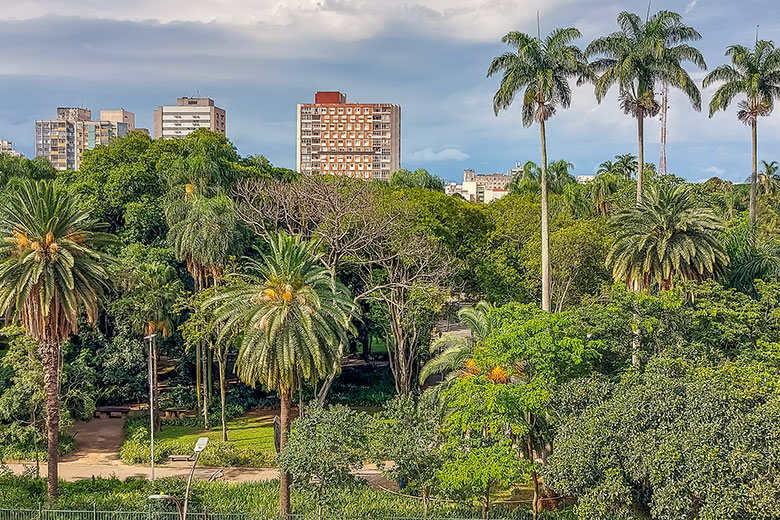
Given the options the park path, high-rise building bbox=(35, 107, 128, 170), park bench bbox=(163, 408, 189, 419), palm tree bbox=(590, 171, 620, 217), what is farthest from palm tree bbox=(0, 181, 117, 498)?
high-rise building bbox=(35, 107, 128, 170)

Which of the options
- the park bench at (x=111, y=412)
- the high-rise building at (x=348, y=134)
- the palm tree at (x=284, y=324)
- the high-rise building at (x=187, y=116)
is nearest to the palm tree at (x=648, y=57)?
the palm tree at (x=284, y=324)

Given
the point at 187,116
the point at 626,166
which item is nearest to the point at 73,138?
the point at 187,116

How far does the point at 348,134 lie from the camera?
154 meters

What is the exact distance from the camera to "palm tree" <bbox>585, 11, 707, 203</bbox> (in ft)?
117

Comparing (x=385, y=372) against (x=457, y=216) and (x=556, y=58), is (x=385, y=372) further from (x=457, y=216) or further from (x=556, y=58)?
(x=556, y=58)

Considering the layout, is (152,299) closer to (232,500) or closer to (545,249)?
(232,500)

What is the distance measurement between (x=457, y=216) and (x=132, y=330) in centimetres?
2161

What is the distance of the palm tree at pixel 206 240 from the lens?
39250mm

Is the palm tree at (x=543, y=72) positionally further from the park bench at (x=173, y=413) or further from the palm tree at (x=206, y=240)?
the park bench at (x=173, y=413)

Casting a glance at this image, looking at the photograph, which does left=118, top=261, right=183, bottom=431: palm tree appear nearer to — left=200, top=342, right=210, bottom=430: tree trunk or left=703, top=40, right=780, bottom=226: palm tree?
left=200, top=342, right=210, bottom=430: tree trunk

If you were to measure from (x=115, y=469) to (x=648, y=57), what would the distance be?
32.7 meters

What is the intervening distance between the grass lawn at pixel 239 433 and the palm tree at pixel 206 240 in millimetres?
1045

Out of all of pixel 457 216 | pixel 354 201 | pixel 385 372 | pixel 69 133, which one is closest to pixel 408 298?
pixel 354 201

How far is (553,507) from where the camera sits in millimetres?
27094
